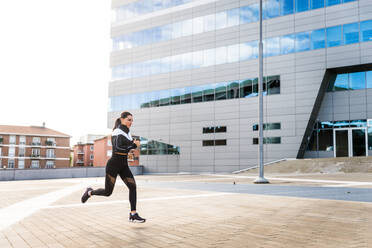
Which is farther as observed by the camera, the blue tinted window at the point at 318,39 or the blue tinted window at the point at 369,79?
the blue tinted window at the point at 318,39

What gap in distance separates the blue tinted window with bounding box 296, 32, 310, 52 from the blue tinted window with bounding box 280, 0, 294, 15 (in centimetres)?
260

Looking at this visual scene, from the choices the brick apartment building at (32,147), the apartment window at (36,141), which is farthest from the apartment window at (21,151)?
the apartment window at (36,141)

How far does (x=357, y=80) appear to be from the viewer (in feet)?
102

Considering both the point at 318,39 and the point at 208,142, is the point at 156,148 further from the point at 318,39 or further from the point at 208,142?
the point at 318,39

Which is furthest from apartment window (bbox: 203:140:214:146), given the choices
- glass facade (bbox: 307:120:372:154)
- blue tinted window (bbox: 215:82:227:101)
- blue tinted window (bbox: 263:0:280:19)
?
blue tinted window (bbox: 263:0:280:19)

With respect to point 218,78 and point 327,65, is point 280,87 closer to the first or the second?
point 327,65

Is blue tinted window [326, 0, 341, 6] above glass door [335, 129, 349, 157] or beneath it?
above

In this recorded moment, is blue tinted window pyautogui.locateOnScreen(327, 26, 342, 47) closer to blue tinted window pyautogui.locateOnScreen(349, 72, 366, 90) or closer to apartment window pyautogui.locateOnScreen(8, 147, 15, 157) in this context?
blue tinted window pyautogui.locateOnScreen(349, 72, 366, 90)

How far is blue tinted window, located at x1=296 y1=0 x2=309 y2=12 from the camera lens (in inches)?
1293

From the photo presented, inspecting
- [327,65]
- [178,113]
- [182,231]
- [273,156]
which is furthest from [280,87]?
[182,231]

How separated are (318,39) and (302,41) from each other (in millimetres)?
1442

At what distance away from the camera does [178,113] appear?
1582 inches

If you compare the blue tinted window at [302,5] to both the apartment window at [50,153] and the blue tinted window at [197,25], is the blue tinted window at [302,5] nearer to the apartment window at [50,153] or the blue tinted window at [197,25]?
the blue tinted window at [197,25]

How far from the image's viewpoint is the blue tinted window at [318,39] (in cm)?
3172
